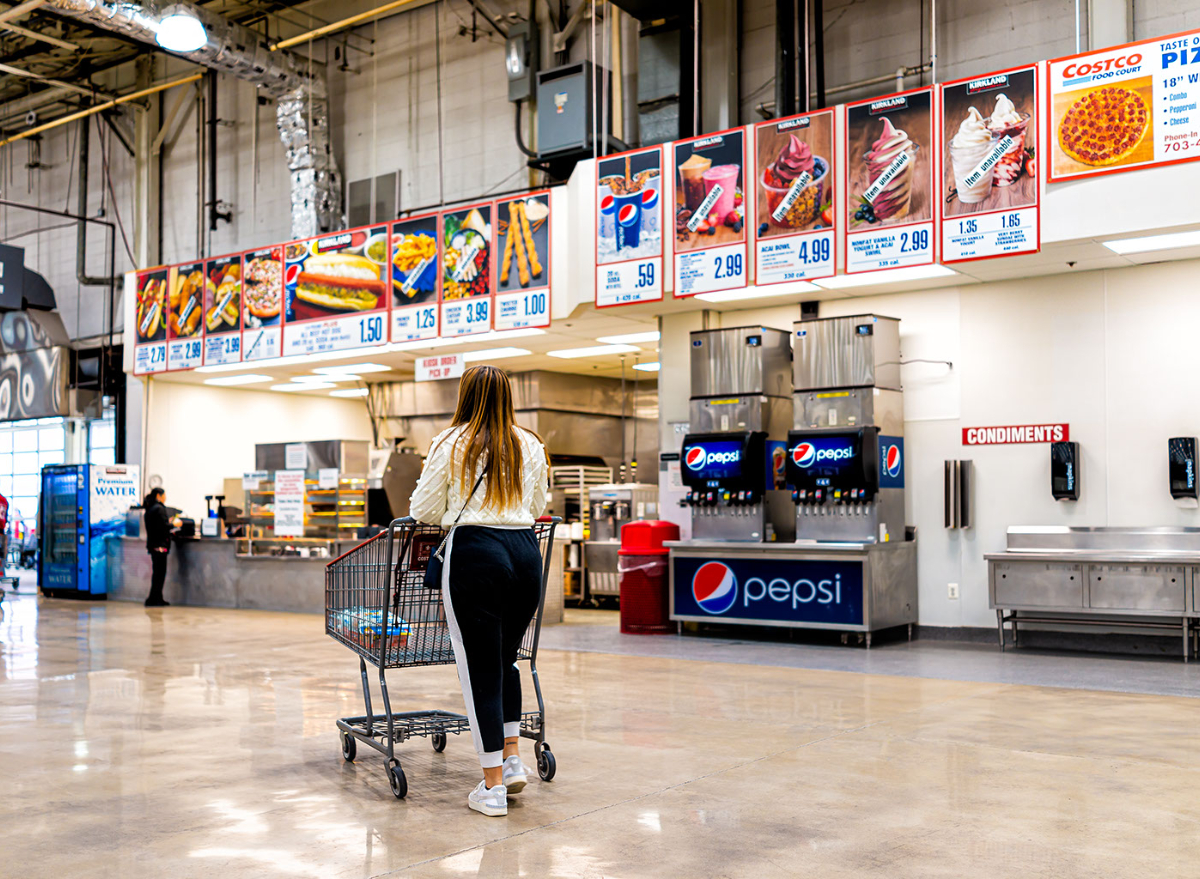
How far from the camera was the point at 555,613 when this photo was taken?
11547 millimetres

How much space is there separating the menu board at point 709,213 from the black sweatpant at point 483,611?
6084 mm

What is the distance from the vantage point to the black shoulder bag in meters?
4.16

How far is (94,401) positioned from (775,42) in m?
12.2

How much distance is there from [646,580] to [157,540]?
22.6ft

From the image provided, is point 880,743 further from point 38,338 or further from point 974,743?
point 38,338

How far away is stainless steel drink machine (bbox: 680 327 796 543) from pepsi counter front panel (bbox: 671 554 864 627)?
0.96ft

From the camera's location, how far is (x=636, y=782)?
182 inches

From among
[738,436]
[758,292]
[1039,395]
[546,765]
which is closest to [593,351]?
[758,292]

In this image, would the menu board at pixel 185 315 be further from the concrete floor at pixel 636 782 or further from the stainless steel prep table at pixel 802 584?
the stainless steel prep table at pixel 802 584

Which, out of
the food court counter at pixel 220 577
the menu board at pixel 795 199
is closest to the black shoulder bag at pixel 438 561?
the menu board at pixel 795 199

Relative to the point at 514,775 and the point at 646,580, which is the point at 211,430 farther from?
the point at 514,775

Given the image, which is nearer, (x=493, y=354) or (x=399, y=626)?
(x=399, y=626)

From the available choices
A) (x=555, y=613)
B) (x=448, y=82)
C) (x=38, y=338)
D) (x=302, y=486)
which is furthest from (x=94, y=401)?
(x=555, y=613)

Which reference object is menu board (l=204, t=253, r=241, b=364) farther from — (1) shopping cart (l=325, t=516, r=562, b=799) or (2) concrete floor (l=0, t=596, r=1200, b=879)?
(1) shopping cart (l=325, t=516, r=562, b=799)
